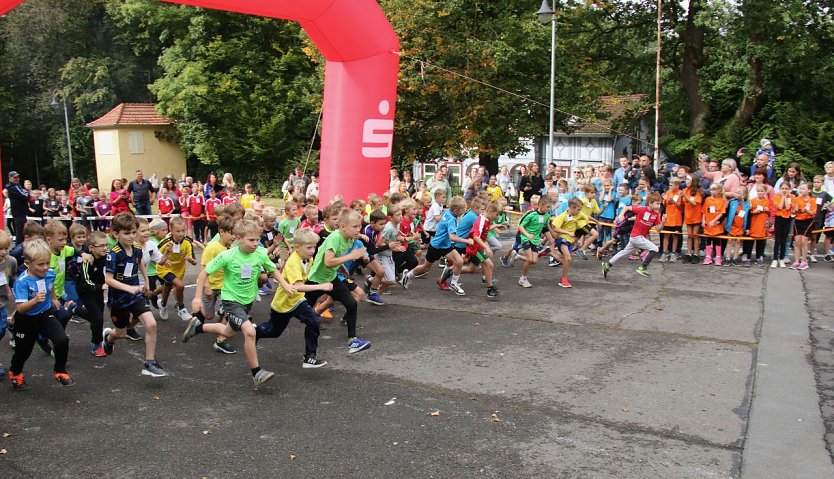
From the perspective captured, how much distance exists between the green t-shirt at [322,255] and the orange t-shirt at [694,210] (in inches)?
324

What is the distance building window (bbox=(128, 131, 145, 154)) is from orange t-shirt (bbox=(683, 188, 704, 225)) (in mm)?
32504

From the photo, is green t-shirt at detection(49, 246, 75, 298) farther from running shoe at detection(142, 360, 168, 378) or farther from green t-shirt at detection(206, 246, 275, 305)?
green t-shirt at detection(206, 246, 275, 305)

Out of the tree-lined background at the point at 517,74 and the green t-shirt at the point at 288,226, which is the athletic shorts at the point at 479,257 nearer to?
the green t-shirt at the point at 288,226

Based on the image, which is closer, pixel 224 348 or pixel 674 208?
pixel 224 348

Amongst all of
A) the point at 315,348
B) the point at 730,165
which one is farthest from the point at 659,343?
the point at 730,165

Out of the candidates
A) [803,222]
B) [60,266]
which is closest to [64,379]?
[60,266]

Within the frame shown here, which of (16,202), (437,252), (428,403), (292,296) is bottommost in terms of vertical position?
(428,403)

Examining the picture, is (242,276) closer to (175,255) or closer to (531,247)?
(175,255)

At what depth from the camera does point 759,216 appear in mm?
13453

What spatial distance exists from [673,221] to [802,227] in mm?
2207

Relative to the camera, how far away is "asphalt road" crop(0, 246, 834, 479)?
5238mm

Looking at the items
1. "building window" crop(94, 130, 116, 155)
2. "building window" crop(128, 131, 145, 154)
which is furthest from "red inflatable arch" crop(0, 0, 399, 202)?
"building window" crop(94, 130, 116, 155)

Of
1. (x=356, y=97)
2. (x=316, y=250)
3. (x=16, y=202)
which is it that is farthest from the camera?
(x=16, y=202)

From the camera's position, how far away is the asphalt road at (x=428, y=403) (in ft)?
17.2
